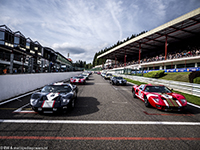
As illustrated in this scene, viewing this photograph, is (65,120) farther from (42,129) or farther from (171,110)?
(171,110)

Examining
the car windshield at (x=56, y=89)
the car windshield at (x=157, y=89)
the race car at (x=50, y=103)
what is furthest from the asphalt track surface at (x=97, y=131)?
the car windshield at (x=157, y=89)

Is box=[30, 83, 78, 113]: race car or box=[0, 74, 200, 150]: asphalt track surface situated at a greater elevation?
box=[30, 83, 78, 113]: race car

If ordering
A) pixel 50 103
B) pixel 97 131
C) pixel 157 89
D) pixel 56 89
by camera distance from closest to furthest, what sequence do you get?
pixel 97 131 → pixel 50 103 → pixel 56 89 → pixel 157 89

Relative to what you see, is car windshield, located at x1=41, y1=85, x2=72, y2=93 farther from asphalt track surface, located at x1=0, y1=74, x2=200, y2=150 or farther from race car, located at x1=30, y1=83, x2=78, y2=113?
asphalt track surface, located at x1=0, y1=74, x2=200, y2=150

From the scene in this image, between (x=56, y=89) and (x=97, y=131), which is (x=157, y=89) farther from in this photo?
(x=56, y=89)

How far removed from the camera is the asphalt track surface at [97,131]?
2627 millimetres

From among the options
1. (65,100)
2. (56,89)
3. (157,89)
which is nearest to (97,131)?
(65,100)

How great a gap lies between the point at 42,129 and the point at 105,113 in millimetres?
2351

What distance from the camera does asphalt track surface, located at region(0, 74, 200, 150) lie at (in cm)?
263

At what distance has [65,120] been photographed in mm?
3949

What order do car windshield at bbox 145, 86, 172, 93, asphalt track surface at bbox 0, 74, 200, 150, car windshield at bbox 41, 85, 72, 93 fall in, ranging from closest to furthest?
asphalt track surface at bbox 0, 74, 200, 150 → car windshield at bbox 41, 85, 72, 93 → car windshield at bbox 145, 86, 172, 93

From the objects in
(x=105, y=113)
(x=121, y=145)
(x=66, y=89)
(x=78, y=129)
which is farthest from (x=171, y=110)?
(x=66, y=89)

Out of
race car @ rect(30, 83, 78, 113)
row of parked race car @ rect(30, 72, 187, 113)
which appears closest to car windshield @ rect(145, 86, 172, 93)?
row of parked race car @ rect(30, 72, 187, 113)

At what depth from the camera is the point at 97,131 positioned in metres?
3.24
